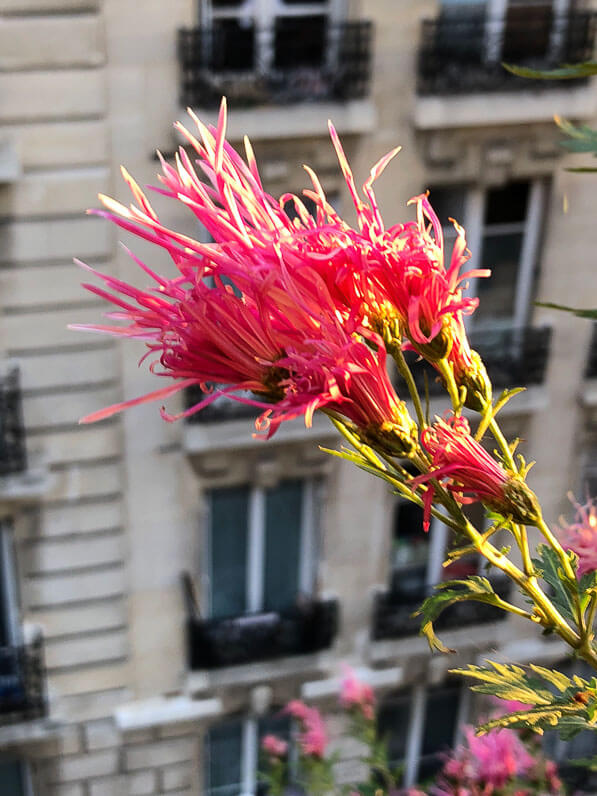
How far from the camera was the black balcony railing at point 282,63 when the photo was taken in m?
4.92

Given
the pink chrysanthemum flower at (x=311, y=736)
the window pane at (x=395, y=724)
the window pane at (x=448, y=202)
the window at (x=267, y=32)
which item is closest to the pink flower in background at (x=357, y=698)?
the pink chrysanthemum flower at (x=311, y=736)

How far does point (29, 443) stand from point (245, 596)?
1961 mm

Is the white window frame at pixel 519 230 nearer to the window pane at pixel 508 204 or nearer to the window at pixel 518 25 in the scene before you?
the window pane at pixel 508 204

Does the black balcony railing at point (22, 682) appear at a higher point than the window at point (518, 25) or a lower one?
lower

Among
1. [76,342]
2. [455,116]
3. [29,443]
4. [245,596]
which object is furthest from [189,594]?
[455,116]

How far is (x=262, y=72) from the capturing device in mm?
5020

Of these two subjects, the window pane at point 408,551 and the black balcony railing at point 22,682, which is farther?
the window pane at point 408,551

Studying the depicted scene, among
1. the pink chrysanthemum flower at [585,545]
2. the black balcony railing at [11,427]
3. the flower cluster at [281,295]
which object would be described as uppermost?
the flower cluster at [281,295]

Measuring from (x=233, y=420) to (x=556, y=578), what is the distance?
443 centimetres

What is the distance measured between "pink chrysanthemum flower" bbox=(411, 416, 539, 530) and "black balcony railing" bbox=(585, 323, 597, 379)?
17.2 feet

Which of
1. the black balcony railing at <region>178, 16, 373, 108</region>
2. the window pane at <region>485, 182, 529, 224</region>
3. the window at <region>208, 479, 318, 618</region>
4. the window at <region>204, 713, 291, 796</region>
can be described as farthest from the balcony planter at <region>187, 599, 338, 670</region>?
the black balcony railing at <region>178, 16, 373, 108</region>

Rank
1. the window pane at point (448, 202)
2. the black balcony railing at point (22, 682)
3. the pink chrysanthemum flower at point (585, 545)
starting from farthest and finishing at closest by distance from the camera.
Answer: the black balcony railing at point (22, 682) < the window pane at point (448, 202) < the pink chrysanthemum flower at point (585, 545)

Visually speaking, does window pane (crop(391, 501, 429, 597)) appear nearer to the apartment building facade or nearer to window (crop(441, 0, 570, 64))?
the apartment building facade

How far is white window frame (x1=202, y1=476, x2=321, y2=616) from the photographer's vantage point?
6.30 meters
